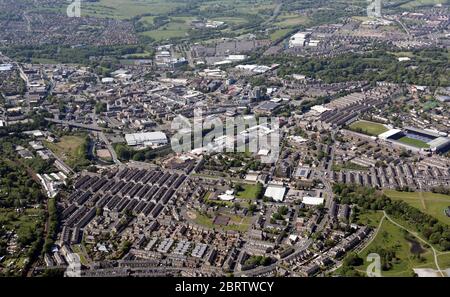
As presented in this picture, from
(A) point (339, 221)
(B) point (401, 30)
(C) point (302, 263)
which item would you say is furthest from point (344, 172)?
(B) point (401, 30)

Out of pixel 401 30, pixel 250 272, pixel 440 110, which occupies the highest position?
pixel 401 30

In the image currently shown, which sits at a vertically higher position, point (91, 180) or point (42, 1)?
point (42, 1)

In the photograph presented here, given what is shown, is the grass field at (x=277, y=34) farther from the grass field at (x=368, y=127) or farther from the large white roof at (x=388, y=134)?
the large white roof at (x=388, y=134)

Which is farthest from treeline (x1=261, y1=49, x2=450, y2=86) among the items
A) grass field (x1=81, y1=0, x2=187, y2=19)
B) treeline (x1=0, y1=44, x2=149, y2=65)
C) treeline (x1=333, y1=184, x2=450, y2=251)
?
grass field (x1=81, y1=0, x2=187, y2=19)

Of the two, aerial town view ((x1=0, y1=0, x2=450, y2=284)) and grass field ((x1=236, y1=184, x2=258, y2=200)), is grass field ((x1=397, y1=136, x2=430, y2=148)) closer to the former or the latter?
aerial town view ((x1=0, y1=0, x2=450, y2=284))

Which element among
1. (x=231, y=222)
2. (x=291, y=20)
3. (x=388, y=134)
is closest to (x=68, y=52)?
(x=291, y=20)

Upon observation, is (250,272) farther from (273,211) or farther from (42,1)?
(42,1)

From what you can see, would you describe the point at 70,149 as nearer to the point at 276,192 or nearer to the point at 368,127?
the point at 276,192
